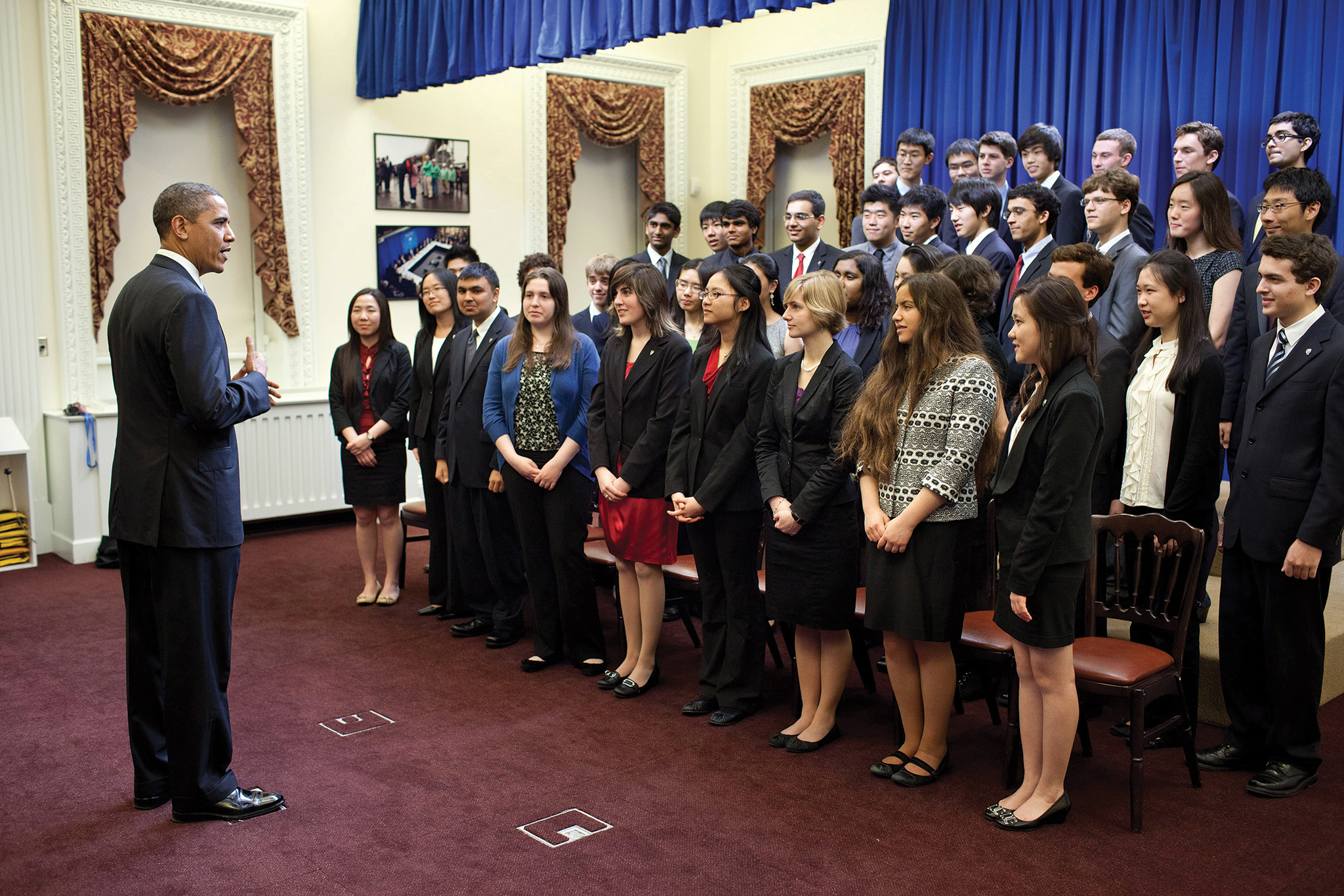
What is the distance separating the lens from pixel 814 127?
855cm

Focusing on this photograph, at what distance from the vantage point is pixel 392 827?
10.6 ft

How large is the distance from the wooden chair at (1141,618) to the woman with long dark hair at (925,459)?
42cm

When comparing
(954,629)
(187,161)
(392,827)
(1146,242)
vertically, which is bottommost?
(392,827)

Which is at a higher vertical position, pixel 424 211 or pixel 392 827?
pixel 424 211

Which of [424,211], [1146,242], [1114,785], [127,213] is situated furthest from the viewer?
[424,211]

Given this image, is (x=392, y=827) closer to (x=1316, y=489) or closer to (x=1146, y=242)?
(x=1316, y=489)

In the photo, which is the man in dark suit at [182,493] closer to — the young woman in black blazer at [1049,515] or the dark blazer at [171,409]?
the dark blazer at [171,409]

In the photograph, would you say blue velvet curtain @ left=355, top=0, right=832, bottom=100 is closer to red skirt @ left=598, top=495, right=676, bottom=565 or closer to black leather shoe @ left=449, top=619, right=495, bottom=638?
red skirt @ left=598, top=495, right=676, bottom=565

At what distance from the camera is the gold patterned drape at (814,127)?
829 cm

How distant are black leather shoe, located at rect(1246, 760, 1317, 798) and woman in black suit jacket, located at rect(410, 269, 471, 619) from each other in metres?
3.33

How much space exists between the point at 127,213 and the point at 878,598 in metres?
5.68

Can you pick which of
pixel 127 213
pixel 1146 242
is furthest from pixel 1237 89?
pixel 127 213

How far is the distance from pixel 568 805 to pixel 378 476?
2611mm

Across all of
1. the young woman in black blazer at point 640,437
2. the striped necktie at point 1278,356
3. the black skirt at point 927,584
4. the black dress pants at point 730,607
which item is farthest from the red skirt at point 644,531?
the striped necktie at point 1278,356
